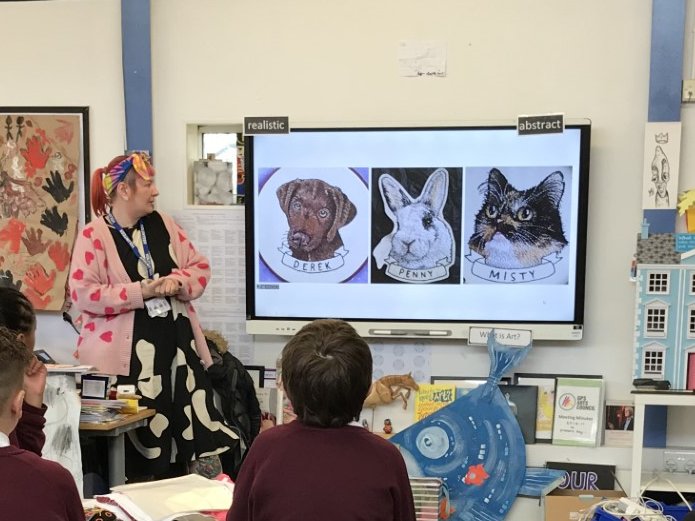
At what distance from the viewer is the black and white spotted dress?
8.91 feet

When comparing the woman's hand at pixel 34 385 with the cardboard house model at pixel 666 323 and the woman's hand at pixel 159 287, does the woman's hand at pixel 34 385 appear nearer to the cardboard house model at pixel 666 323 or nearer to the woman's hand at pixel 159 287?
the woman's hand at pixel 159 287

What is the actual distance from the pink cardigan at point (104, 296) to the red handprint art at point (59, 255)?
0.70m

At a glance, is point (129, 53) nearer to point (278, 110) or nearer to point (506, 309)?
point (278, 110)

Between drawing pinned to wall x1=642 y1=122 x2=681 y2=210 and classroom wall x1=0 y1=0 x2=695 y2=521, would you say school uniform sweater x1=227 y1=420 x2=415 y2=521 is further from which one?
drawing pinned to wall x1=642 y1=122 x2=681 y2=210

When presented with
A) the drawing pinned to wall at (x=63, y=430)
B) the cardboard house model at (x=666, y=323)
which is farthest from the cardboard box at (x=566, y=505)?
the drawing pinned to wall at (x=63, y=430)

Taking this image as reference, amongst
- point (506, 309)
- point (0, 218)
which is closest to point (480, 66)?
point (506, 309)

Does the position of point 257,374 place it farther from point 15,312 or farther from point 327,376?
point 327,376

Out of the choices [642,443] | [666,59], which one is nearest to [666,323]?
[642,443]

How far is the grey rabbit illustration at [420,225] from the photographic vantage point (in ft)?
10.3

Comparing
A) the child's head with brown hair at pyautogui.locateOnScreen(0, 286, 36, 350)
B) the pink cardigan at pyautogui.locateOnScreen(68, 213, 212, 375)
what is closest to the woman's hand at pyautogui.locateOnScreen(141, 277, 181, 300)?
the pink cardigan at pyautogui.locateOnScreen(68, 213, 212, 375)

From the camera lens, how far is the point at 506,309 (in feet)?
10.3

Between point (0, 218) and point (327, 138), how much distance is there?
172 centimetres

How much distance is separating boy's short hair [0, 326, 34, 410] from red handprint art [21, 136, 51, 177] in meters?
2.26

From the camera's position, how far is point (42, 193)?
11.2 ft
